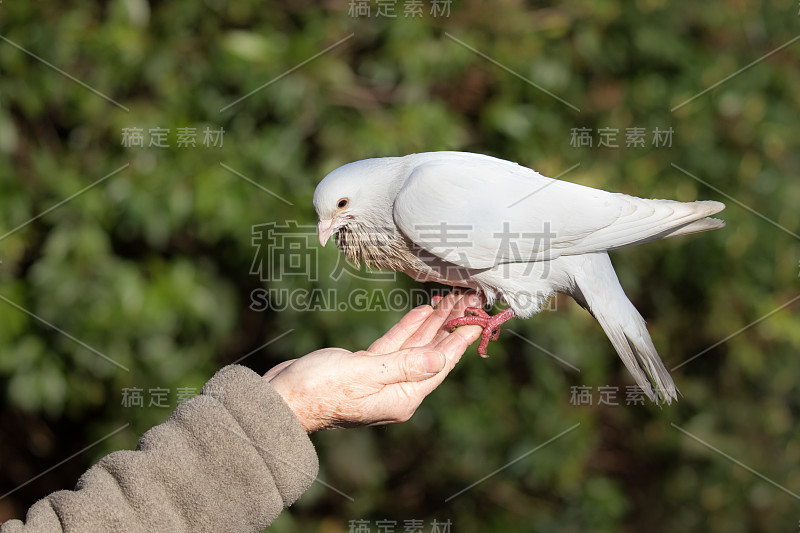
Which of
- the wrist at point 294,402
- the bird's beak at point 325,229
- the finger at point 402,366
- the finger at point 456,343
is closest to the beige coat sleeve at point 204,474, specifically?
the wrist at point 294,402

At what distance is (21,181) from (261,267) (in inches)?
Result: 35.6

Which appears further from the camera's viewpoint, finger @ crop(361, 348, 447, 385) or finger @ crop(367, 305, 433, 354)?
finger @ crop(367, 305, 433, 354)

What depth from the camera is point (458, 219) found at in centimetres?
205

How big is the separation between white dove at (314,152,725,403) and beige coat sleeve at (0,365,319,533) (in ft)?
2.46

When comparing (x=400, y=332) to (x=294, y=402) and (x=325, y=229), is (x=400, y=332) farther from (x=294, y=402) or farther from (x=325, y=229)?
(x=294, y=402)

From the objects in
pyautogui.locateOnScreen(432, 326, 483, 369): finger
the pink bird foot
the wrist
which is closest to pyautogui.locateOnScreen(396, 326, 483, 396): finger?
pyautogui.locateOnScreen(432, 326, 483, 369): finger

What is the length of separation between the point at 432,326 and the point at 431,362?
0.46 m

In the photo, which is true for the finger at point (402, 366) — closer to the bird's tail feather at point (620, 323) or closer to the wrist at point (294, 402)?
the wrist at point (294, 402)

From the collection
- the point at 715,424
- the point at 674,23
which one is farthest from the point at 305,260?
the point at 715,424

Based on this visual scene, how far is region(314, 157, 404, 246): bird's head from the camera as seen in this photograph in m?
2.13

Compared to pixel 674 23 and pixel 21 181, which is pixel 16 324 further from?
pixel 674 23

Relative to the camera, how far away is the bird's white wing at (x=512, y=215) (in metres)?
2.04

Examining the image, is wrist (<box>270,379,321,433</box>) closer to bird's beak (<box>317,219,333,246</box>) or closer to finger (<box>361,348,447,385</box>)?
finger (<box>361,348,447,385</box>)

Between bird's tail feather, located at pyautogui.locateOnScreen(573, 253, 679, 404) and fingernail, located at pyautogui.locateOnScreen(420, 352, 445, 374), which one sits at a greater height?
fingernail, located at pyautogui.locateOnScreen(420, 352, 445, 374)
